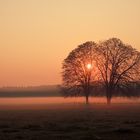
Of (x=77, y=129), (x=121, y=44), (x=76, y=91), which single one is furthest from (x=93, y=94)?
(x=77, y=129)

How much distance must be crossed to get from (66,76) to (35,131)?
53.2 m

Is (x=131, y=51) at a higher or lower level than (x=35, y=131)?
higher

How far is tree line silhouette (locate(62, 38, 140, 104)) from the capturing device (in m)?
79.4

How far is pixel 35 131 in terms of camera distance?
1111 inches

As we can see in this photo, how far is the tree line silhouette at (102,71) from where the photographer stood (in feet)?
261

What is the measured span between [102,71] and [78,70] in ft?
13.2

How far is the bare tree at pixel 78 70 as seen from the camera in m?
81.6

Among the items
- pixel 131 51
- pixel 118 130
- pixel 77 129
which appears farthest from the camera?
pixel 131 51

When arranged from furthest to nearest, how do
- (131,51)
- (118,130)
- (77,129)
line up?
(131,51) → (77,129) → (118,130)

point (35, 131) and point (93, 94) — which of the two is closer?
point (35, 131)

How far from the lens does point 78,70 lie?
82312mm

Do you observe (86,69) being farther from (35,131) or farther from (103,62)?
(35,131)

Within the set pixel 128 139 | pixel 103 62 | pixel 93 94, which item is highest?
pixel 103 62

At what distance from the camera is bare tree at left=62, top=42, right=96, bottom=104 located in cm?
8162
